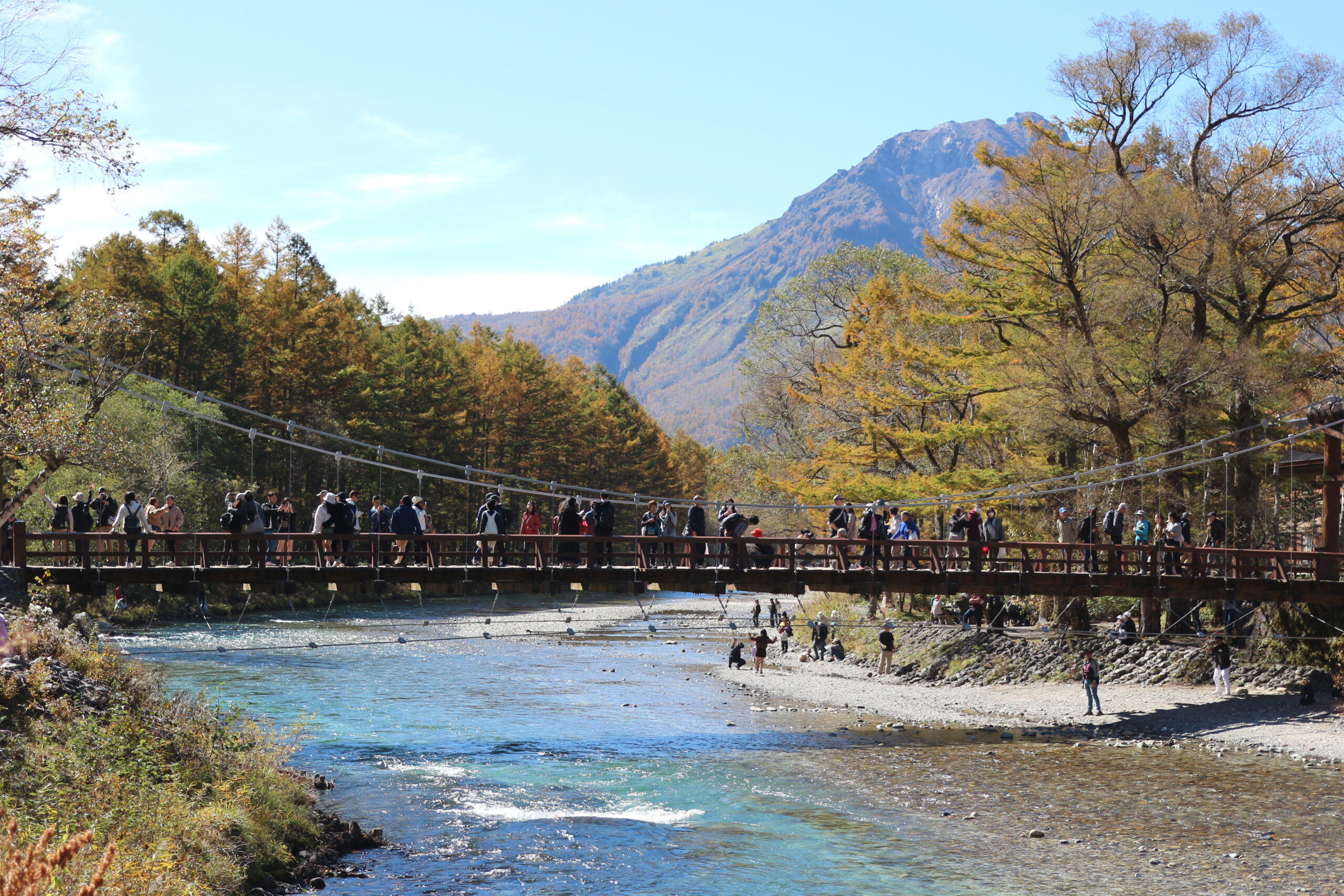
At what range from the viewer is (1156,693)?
26.6 m

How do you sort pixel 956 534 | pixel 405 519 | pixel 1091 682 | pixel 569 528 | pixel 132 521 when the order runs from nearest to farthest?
pixel 132 521 → pixel 405 519 → pixel 569 528 → pixel 1091 682 → pixel 956 534

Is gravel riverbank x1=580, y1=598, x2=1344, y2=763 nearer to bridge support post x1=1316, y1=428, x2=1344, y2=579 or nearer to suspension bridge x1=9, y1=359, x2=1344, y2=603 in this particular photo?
suspension bridge x1=9, y1=359, x2=1344, y2=603

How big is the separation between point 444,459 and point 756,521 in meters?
42.8

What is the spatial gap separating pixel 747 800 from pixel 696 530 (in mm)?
7340

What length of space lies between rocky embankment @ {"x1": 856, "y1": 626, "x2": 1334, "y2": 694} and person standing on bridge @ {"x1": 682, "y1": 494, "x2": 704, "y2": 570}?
1084 cm

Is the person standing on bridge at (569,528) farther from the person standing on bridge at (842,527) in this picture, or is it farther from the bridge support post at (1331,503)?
the bridge support post at (1331,503)

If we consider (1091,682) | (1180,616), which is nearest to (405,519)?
(1091,682)

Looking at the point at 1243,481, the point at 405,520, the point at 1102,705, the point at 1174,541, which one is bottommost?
the point at 1102,705

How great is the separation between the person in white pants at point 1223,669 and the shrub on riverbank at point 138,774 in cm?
1974

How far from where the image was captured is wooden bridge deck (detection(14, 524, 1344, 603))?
22828mm

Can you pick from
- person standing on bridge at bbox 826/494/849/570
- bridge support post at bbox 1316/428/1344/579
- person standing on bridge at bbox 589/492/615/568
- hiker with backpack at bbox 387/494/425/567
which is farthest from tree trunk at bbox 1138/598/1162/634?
hiker with backpack at bbox 387/494/425/567

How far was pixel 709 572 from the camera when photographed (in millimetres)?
23828

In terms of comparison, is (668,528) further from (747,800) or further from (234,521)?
(234,521)

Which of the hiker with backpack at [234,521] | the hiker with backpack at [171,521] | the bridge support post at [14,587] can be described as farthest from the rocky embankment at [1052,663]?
the bridge support post at [14,587]
